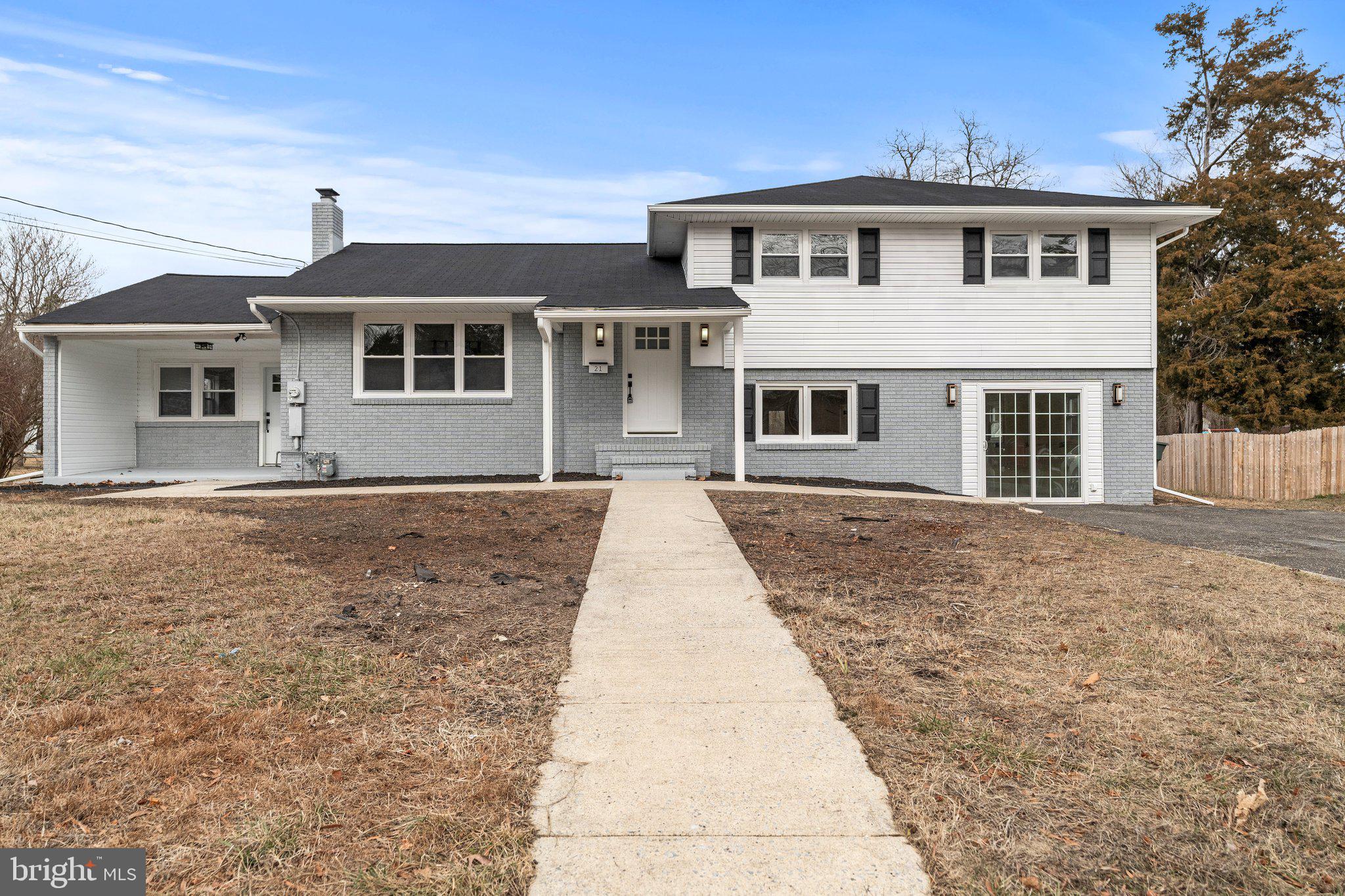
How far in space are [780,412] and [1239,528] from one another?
671cm

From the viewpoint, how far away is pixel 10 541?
6.69 meters

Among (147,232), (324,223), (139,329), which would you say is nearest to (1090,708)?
(139,329)

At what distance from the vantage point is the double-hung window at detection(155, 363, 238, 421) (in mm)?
15320

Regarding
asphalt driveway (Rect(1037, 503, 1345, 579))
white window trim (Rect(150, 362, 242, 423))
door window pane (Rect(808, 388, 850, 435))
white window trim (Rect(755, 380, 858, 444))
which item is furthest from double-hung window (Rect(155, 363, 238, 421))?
asphalt driveway (Rect(1037, 503, 1345, 579))

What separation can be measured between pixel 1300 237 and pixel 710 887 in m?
26.9

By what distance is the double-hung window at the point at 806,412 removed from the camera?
13320mm

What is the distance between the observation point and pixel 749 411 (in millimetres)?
13211

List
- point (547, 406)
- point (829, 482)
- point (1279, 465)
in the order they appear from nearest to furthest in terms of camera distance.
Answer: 1. point (547, 406)
2. point (829, 482)
3. point (1279, 465)

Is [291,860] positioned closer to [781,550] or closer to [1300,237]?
[781,550]

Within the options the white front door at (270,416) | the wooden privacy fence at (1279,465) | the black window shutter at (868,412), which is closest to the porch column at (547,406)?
the black window shutter at (868,412)

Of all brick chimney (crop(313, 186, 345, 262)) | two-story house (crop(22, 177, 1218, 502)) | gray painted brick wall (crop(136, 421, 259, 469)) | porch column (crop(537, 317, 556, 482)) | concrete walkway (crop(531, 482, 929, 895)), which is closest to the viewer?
concrete walkway (crop(531, 482, 929, 895))

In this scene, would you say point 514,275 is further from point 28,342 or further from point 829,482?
point 28,342

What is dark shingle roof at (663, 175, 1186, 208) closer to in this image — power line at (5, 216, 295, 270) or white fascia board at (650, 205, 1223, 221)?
white fascia board at (650, 205, 1223, 221)

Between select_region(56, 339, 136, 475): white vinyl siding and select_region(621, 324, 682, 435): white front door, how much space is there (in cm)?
1021
